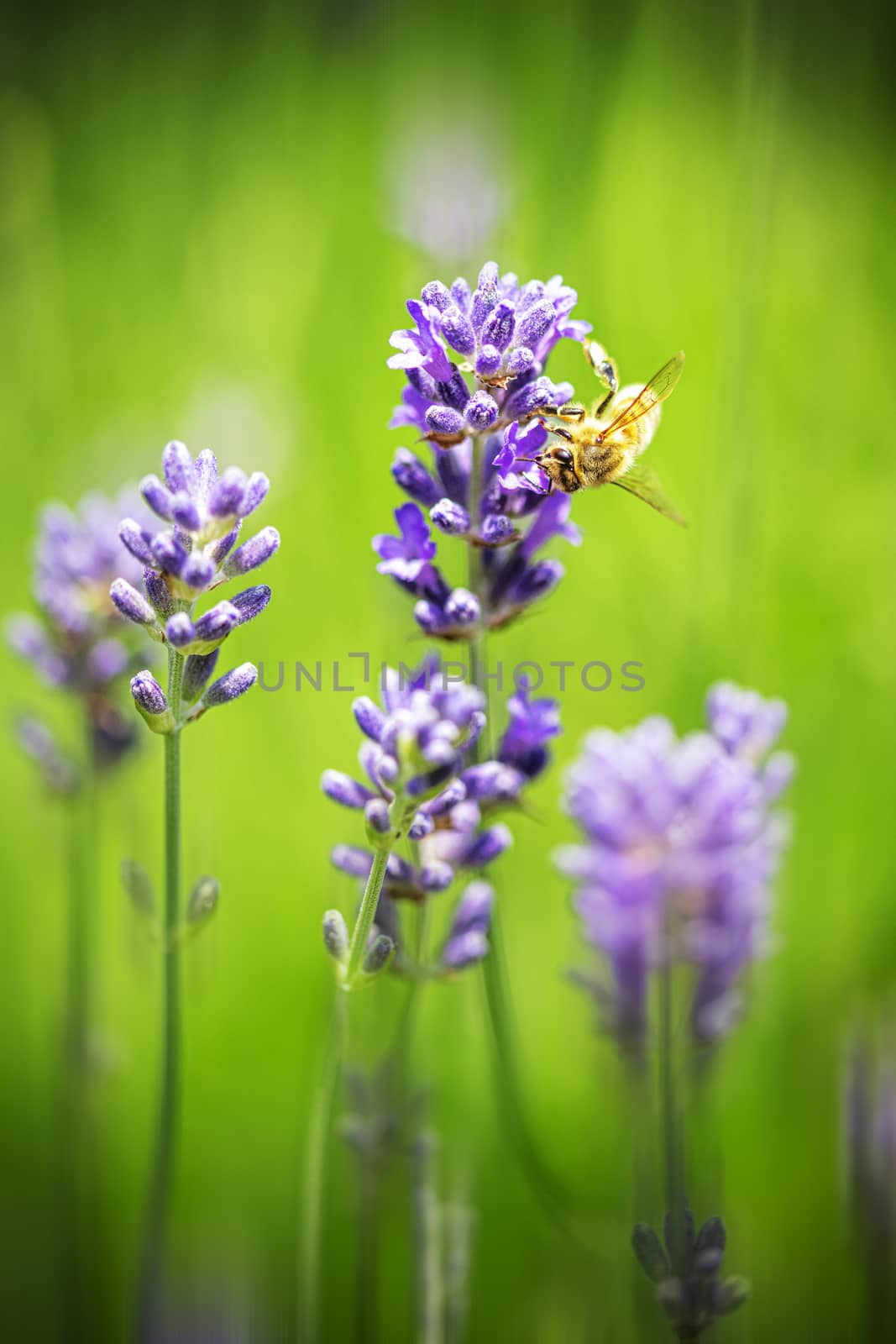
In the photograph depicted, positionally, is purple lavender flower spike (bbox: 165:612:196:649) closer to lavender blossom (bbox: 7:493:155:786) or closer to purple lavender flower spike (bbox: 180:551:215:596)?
purple lavender flower spike (bbox: 180:551:215:596)

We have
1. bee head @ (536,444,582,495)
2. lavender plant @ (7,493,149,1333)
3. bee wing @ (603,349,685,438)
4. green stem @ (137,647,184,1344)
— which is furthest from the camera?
lavender plant @ (7,493,149,1333)

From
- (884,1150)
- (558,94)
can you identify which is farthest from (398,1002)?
(558,94)

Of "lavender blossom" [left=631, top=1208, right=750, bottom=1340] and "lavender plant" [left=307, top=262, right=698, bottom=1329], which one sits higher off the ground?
"lavender plant" [left=307, top=262, right=698, bottom=1329]

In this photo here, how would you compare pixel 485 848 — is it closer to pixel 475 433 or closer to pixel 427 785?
pixel 427 785

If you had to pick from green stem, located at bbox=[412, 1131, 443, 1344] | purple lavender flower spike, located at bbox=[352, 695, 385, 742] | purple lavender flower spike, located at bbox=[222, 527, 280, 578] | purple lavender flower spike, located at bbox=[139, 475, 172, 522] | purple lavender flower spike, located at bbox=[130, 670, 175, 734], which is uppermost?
purple lavender flower spike, located at bbox=[139, 475, 172, 522]

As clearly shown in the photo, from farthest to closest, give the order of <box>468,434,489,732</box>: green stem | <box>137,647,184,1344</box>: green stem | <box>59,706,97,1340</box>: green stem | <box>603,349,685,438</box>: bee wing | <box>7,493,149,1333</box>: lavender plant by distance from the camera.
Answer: <box>7,493,149,1333</box>: lavender plant
<box>59,706,97,1340</box>: green stem
<box>603,349,685,438</box>: bee wing
<box>468,434,489,732</box>: green stem
<box>137,647,184,1344</box>: green stem

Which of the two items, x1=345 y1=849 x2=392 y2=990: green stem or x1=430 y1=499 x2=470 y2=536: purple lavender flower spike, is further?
x1=430 y1=499 x2=470 y2=536: purple lavender flower spike

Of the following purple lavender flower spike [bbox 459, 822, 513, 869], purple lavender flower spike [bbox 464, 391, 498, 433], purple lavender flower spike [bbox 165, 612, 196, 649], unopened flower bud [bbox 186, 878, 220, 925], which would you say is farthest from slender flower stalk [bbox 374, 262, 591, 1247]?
unopened flower bud [bbox 186, 878, 220, 925]
